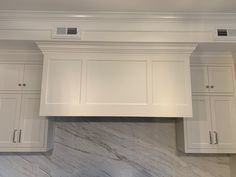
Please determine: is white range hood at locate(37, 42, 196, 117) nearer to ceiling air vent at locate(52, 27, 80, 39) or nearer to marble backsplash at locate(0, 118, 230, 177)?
ceiling air vent at locate(52, 27, 80, 39)

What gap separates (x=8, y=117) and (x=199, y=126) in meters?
2.28

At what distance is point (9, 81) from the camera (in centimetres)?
259

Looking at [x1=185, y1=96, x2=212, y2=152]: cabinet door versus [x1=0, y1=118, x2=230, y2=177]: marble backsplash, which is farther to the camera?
[x1=0, y1=118, x2=230, y2=177]: marble backsplash

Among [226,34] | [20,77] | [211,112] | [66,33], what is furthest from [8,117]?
[226,34]

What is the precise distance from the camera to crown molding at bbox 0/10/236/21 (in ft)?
7.54

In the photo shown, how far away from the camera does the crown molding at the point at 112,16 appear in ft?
7.54

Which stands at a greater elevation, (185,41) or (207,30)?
(207,30)

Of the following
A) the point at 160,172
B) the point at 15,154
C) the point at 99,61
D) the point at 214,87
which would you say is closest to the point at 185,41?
the point at 214,87

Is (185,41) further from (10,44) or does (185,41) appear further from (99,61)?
(10,44)

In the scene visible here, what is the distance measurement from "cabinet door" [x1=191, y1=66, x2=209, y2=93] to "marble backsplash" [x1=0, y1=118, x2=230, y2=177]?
0.57m

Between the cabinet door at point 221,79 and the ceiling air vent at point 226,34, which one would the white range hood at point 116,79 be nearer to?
the ceiling air vent at point 226,34

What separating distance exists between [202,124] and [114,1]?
1.72 m

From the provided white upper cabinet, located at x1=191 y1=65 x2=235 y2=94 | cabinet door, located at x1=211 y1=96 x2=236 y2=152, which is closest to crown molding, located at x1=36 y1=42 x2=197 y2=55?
white upper cabinet, located at x1=191 y1=65 x2=235 y2=94

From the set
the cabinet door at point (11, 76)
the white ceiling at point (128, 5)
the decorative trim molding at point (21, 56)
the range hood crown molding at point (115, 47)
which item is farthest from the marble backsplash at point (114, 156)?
the white ceiling at point (128, 5)
